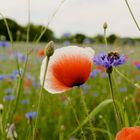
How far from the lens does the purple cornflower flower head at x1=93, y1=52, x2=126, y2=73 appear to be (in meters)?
0.94

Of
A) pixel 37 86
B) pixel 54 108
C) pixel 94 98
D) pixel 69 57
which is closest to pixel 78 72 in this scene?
pixel 69 57

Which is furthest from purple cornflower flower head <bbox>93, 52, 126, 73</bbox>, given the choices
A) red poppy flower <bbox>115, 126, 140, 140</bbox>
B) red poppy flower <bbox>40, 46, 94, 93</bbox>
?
red poppy flower <bbox>115, 126, 140, 140</bbox>

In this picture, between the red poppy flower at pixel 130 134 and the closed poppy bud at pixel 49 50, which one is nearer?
the red poppy flower at pixel 130 134

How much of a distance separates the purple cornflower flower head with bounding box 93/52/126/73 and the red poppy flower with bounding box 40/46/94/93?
0.04 meters

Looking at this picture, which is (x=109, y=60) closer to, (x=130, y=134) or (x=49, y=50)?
(x=49, y=50)

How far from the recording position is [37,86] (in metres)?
3.65

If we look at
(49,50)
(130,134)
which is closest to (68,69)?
(49,50)

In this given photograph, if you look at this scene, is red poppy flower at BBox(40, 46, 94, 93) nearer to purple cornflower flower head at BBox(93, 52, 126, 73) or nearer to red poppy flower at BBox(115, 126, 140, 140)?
purple cornflower flower head at BBox(93, 52, 126, 73)

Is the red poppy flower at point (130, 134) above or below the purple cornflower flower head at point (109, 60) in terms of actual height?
below

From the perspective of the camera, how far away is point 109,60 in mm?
951

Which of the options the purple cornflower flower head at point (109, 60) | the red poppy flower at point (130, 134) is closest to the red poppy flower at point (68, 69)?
the purple cornflower flower head at point (109, 60)

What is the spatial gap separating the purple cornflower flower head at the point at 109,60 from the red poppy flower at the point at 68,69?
4 cm

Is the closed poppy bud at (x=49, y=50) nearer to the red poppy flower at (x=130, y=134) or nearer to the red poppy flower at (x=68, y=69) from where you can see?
the red poppy flower at (x=68, y=69)

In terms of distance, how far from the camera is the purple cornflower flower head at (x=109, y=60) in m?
0.94
